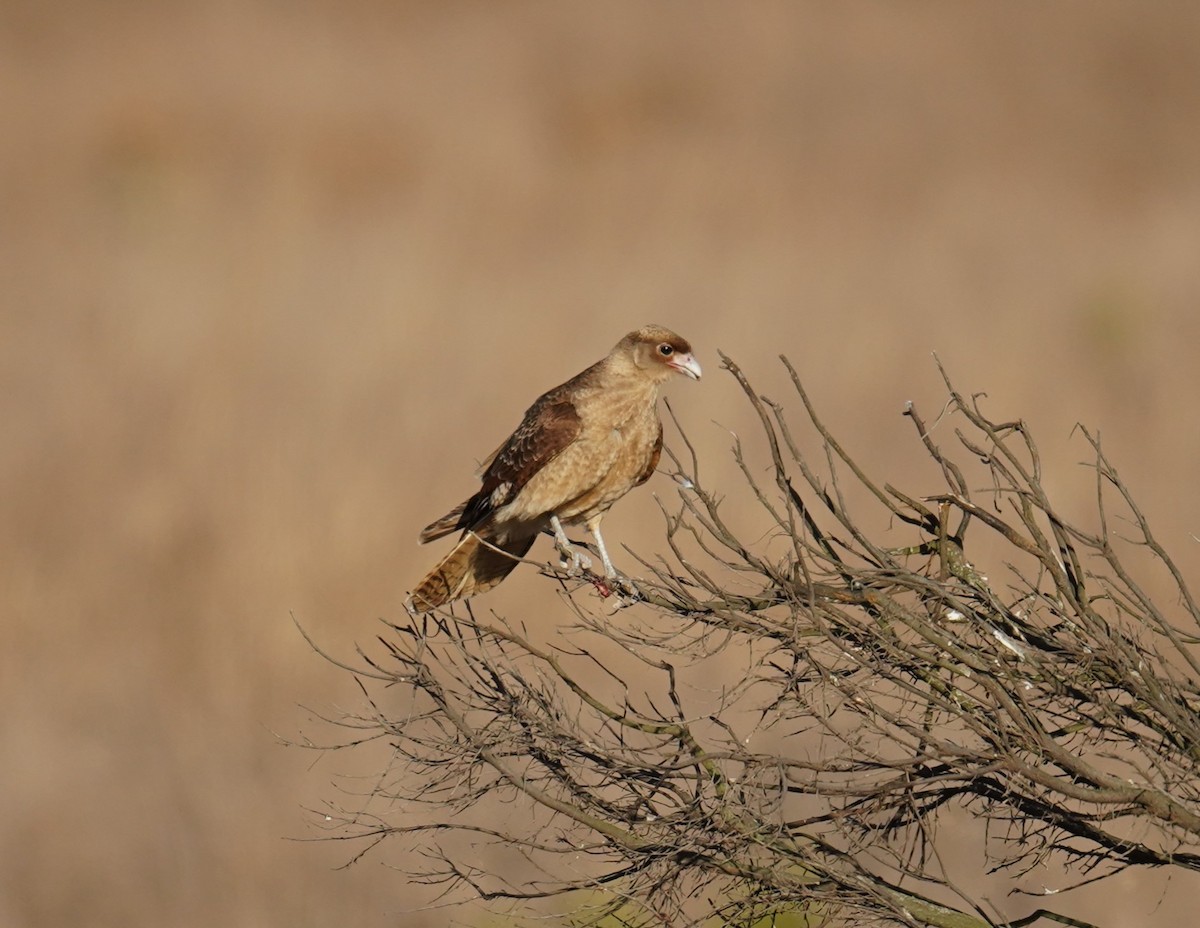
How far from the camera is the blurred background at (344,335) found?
7.16 metres

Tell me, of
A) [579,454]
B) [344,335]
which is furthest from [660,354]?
[344,335]

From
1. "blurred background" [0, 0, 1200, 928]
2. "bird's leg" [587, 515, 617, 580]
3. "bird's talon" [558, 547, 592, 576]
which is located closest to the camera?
"bird's leg" [587, 515, 617, 580]

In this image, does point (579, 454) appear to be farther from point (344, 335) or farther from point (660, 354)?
point (344, 335)

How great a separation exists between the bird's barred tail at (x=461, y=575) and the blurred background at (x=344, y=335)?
2.34 feet

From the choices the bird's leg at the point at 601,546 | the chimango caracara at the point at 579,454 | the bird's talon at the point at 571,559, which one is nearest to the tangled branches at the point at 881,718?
the bird's leg at the point at 601,546

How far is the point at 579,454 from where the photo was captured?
4.23 meters

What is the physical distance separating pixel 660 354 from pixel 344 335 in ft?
15.6

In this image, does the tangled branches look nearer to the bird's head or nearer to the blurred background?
the blurred background

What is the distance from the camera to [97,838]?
22.5 ft

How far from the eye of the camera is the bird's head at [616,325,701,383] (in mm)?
4227

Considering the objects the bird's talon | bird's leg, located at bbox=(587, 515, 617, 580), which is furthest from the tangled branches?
the bird's talon

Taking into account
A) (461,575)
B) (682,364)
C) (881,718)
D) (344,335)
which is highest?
(344,335)

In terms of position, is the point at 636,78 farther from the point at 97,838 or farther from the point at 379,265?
the point at 97,838

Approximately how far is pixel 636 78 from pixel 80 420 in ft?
34.0
